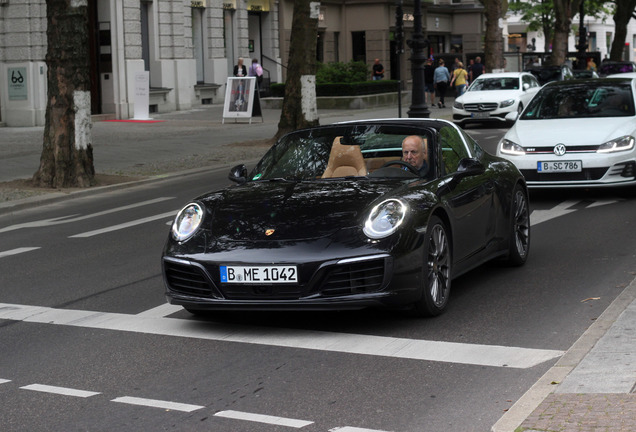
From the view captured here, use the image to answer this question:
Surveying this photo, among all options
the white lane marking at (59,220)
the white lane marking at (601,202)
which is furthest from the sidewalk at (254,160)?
the white lane marking at (601,202)

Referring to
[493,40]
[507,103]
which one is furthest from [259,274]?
[493,40]

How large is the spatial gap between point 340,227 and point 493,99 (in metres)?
24.1

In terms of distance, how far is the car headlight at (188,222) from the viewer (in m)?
7.28

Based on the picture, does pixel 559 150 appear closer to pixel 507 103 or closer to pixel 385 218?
pixel 385 218

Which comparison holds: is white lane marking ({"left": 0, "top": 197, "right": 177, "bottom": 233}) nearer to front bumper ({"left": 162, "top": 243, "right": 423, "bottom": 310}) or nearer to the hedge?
front bumper ({"left": 162, "top": 243, "right": 423, "bottom": 310})

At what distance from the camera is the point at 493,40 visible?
43969 millimetres

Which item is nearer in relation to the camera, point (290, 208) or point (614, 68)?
point (290, 208)

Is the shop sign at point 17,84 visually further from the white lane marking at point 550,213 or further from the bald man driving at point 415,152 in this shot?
the bald man driving at point 415,152

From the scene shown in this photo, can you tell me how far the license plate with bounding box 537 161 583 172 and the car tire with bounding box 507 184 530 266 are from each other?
3.84 m

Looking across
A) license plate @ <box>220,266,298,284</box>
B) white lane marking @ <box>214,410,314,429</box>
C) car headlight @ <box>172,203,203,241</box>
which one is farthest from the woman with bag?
white lane marking @ <box>214,410,314,429</box>

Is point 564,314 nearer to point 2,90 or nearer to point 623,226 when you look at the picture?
point 623,226

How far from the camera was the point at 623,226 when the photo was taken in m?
11.4

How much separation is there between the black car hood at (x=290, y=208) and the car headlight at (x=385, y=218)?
0.07 meters

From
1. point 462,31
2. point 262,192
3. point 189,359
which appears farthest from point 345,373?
point 462,31
